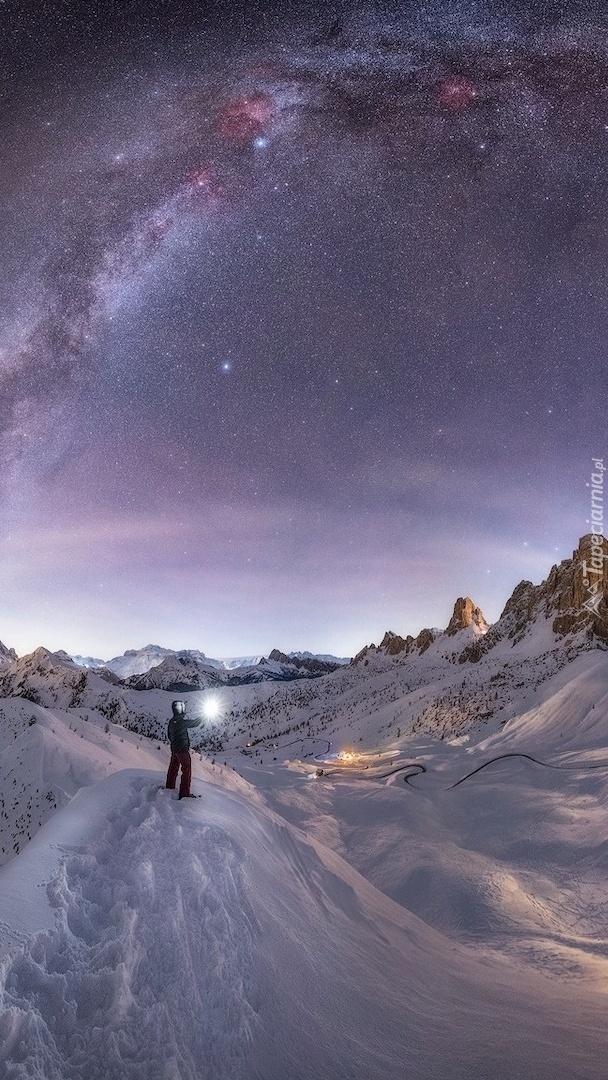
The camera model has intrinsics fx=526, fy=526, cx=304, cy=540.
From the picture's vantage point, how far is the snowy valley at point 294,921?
3.13 m

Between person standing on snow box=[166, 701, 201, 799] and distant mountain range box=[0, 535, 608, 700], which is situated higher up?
distant mountain range box=[0, 535, 608, 700]

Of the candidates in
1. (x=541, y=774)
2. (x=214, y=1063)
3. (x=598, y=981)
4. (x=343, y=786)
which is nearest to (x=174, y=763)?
(x=214, y=1063)

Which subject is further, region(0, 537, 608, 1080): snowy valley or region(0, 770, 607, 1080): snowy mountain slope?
region(0, 537, 608, 1080): snowy valley

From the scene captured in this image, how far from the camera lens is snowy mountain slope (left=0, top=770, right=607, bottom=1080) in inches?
117

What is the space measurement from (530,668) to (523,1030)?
30129mm

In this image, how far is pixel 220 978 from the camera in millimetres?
3576

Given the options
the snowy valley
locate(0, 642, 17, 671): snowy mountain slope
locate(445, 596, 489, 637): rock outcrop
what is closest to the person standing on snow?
the snowy valley

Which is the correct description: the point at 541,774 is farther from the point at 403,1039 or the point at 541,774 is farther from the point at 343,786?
the point at 403,1039

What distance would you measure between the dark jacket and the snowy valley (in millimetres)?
280

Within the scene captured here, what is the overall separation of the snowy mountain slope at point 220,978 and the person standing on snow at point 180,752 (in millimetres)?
251

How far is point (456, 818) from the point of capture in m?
12.5

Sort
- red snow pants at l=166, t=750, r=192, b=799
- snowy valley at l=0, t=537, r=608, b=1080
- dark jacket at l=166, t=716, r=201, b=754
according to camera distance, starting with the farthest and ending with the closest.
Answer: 1. dark jacket at l=166, t=716, r=201, b=754
2. red snow pants at l=166, t=750, r=192, b=799
3. snowy valley at l=0, t=537, r=608, b=1080

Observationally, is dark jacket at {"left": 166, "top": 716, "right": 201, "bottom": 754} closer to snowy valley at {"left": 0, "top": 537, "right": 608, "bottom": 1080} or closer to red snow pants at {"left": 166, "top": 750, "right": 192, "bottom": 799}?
red snow pants at {"left": 166, "top": 750, "right": 192, "bottom": 799}

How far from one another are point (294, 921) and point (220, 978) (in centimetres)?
132
